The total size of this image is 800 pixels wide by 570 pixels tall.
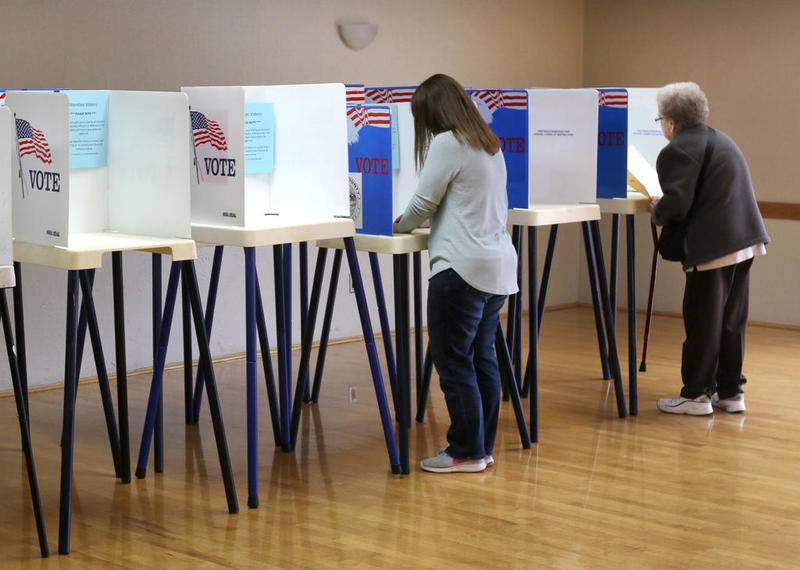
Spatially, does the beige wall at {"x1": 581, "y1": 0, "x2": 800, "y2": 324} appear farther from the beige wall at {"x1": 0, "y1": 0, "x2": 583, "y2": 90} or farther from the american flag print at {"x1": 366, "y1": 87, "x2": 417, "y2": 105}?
the american flag print at {"x1": 366, "y1": 87, "x2": 417, "y2": 105}

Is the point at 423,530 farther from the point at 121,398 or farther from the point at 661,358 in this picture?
the point at 661,358

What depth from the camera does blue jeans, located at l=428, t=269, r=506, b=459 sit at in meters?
3.78

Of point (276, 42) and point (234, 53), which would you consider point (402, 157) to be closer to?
point (234, 53)

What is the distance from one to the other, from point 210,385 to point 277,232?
491 mm

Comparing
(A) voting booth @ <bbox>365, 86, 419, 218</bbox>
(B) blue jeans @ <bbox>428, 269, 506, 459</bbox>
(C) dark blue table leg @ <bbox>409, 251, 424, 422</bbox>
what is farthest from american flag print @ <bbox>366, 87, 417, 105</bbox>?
(B) blue jeans @ <bbox>428, 269, 506, 459</bbox>

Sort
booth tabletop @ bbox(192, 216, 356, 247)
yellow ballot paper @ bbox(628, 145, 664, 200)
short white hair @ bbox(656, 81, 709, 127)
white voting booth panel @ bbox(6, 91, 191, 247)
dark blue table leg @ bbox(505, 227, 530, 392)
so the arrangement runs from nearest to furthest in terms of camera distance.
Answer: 1. white voting booth panel @ bbox(6, 91, 191, 247)
2. booth tabletop @ bbox(192, 216, 356, 247)
3. dark blue table leg @ bbox(505, 227, 530, 392)
4. short white hair @ bbox(656, 81, 709, 127)
5. yellow ballot paper @ bbox(628, 145, 664, 200)

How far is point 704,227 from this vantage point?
462cm

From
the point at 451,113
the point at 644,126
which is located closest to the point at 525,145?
the point at 451,113

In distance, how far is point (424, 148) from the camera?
3.90m

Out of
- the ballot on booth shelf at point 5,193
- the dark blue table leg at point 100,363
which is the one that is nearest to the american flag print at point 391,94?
the dark blue table leg at point 100,363

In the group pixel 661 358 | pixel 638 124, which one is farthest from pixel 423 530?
pixel 661 358

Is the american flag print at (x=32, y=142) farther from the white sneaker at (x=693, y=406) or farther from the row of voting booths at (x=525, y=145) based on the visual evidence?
the white sneaker at (x=693, y=406)

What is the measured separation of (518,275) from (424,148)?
59 centimetres

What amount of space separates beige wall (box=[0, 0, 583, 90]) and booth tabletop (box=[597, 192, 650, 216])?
2.11 meters
